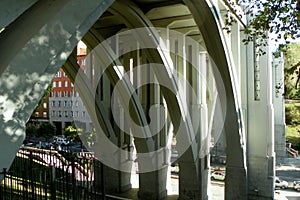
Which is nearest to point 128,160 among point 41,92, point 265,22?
point 265,22

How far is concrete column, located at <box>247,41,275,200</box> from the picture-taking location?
1376 cm

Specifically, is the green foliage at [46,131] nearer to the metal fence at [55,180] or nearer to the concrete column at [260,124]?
the metal fence at [55,180]

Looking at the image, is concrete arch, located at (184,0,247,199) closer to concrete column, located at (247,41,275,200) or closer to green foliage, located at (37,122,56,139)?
concrete column, located at (247,41,275,200)

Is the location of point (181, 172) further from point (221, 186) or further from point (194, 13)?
point (194, 13)

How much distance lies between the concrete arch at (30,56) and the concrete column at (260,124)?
448 inches

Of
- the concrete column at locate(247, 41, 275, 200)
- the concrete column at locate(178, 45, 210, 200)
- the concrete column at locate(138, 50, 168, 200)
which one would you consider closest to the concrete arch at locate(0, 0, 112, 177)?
the concrete column at locate(138, 50, 168, 200)

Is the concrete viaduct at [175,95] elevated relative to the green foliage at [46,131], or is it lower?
elevated

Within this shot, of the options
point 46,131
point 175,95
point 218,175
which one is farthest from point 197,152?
point 46,131

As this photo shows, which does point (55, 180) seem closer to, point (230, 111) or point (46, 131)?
point (230, 111)

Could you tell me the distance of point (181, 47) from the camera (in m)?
13.9

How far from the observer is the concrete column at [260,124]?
45.1 ft

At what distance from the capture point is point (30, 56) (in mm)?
3436

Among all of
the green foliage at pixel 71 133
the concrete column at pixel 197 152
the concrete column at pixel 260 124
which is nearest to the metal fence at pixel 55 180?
the concrete column at pixel 197 152

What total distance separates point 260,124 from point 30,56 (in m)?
12.4
